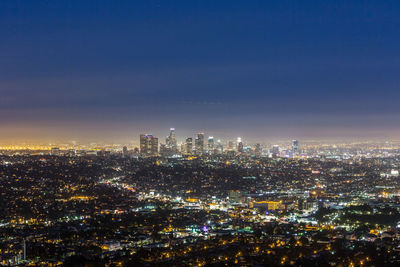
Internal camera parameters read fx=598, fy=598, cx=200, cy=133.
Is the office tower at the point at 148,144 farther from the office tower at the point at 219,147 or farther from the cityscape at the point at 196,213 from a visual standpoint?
the cityscape at the point at 196,213

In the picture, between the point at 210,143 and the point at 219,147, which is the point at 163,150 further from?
the point at 219,147

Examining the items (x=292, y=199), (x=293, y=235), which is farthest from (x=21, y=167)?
(x=293, y=235)

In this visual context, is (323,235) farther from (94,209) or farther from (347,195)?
(347,195)

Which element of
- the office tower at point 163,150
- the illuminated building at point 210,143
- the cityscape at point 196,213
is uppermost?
the illuminated building at point 210,143

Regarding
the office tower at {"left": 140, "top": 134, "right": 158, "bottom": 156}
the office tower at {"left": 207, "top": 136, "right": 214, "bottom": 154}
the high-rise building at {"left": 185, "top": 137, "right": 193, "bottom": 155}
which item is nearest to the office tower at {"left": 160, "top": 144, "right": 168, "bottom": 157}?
the office tower at {"left": 140, "top": 134, "right": 158, "bottom": 156}

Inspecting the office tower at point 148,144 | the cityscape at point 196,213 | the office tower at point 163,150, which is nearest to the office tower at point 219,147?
the office tower at point 163,150

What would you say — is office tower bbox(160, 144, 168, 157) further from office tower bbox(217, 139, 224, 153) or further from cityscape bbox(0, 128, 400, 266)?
cityscape bbox(0, 128, 400, 266)

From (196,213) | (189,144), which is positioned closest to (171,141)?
(189,144)

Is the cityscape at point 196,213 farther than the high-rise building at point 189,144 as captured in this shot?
No
